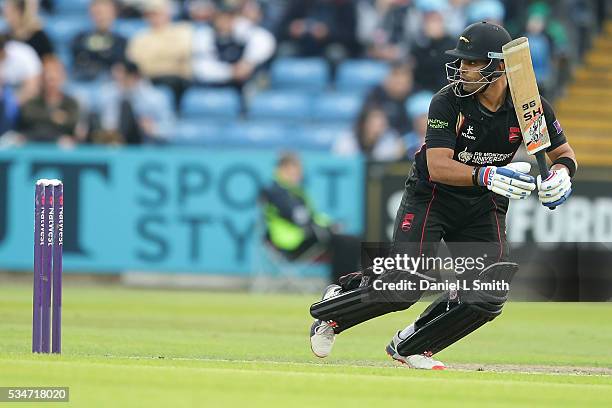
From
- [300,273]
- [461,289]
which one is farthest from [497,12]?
[461,289]

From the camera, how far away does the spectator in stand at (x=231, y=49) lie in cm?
1925

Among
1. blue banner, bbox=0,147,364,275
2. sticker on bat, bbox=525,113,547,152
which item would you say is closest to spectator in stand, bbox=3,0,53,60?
blue banner, bbox=0,147,364,275

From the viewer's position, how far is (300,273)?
1686cm

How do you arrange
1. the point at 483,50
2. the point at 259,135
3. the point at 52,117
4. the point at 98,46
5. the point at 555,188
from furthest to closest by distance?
the point at 98,46 < the point at 259,135 < the point at 52,117 < the point at 483,50 < the point at 555,188

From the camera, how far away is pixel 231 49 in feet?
63.1

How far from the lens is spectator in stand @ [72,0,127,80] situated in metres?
19.4

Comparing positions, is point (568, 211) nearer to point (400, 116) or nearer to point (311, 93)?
point (400, 116)

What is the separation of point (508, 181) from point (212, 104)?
11.4m

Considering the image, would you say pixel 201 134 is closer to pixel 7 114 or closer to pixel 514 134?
pixel 7 114

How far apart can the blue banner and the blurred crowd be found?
75 centimetres

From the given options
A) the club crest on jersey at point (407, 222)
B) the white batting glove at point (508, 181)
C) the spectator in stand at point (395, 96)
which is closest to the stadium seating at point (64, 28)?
the spectator in stand at point (395, 96)

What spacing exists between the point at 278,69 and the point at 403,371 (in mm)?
11585

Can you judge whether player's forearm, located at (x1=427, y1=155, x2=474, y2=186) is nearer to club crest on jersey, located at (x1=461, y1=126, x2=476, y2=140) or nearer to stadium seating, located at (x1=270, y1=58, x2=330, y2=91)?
club crest on jersey, located at (x1=461, y1=126, x2=476, y2=140)

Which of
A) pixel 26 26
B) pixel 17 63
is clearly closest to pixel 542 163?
pixel 17 63
